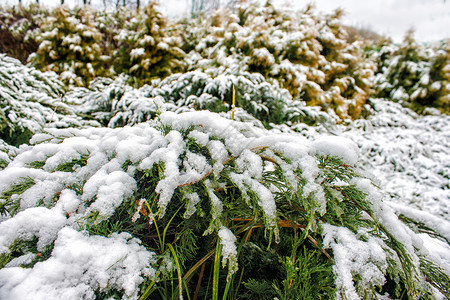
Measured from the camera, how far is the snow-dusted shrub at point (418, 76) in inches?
222

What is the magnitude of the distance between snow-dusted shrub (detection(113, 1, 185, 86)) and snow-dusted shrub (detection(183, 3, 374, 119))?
47 cm

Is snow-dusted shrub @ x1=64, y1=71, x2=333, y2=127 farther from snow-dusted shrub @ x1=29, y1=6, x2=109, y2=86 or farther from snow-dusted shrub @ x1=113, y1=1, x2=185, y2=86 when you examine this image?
snow-dusted shrub @ x1=29, y1=6, x2=109, y2=86

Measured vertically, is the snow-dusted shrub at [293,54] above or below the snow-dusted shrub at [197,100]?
above

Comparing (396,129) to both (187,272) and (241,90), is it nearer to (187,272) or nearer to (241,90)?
(241,90)

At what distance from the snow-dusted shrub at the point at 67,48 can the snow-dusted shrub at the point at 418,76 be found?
7.13 meters

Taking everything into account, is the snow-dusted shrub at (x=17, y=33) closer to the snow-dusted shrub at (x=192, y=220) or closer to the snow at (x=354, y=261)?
the snow-dusted shrub at (x=192, y=220)

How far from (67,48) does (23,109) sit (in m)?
3.29

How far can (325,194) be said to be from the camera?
94cm

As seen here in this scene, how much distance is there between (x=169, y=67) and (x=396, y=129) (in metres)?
4.52

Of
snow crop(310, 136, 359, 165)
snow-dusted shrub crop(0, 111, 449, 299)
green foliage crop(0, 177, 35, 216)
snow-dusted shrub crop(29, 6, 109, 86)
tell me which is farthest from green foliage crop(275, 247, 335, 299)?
snow-dusted shrub crop(29, 6, 109, 86)

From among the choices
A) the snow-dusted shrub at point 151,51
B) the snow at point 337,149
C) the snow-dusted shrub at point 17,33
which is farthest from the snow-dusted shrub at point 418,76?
the snow-dusted shrub at point 17,33

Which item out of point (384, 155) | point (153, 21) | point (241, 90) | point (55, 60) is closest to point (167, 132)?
point (241, 90)

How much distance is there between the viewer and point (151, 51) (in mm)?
4398

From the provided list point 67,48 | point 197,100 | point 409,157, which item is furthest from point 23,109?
point 409,157
